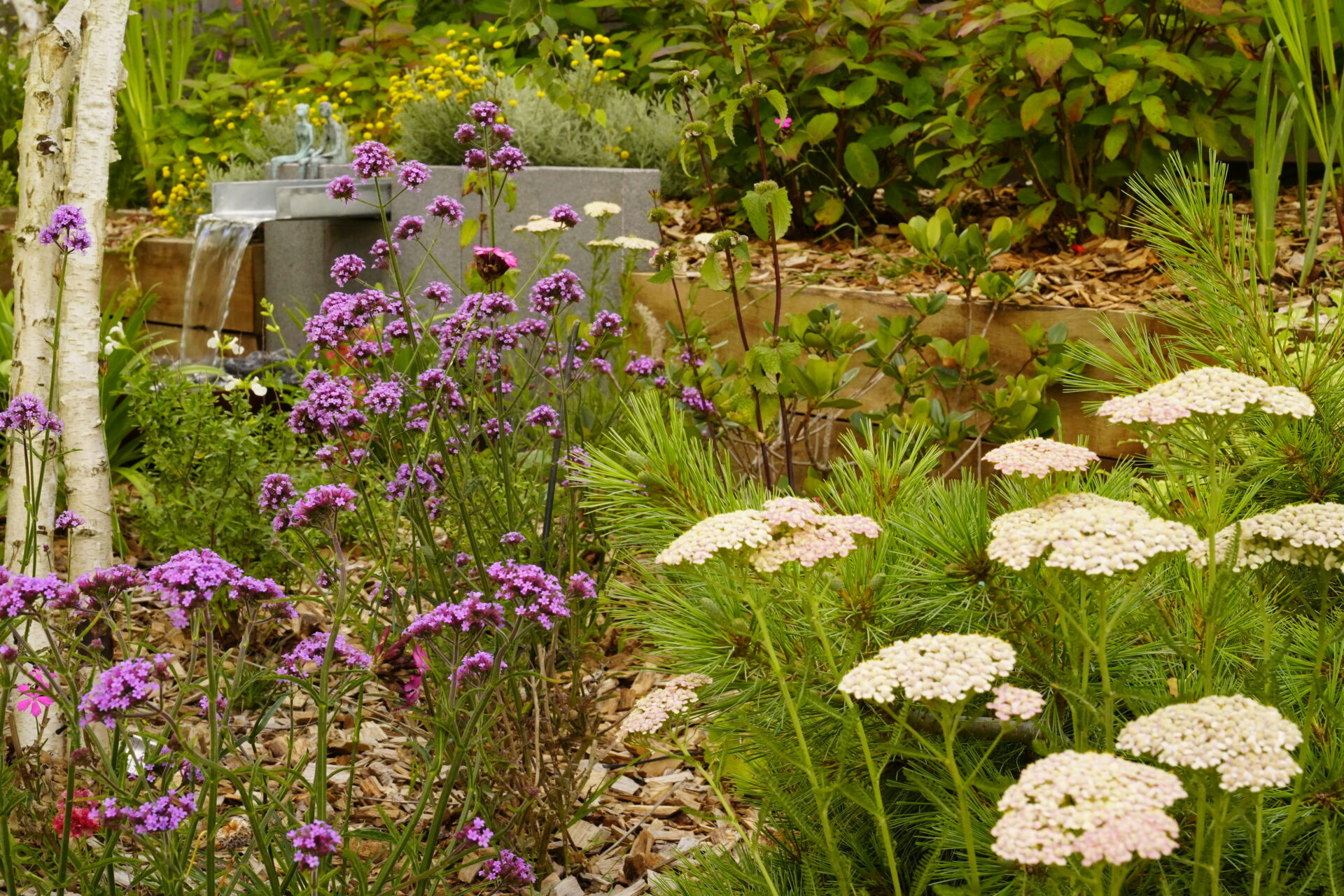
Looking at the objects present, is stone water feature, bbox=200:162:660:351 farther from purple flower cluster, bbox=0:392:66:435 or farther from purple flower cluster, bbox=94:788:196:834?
purple flower cluster, bbox=94:788:196:834

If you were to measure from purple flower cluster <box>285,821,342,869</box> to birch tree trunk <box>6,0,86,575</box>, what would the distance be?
3.72 feet

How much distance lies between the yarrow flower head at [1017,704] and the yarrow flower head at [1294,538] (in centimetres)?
20

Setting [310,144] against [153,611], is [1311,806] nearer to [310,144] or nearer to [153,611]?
[153,611]

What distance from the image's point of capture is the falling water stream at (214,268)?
4898mm

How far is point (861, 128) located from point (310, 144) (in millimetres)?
2465

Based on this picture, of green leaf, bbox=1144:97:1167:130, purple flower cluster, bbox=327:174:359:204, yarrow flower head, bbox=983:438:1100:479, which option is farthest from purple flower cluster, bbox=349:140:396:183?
green leaf, bbox=1144:97:1167:130

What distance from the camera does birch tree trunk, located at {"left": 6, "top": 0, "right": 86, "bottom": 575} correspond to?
2006 mm

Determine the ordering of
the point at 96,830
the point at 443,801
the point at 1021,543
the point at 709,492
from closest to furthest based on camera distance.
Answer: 1. the point at 1021,543
2. the point at 443,801
3. the point at 709,492
4. the point at 96,830

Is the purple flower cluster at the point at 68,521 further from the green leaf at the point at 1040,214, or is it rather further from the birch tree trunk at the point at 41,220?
the green leaf at the point at 1040,214

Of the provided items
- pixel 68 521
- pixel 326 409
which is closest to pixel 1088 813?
pixel 326 409

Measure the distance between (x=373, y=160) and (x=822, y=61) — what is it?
2.16 m

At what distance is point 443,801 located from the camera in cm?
125

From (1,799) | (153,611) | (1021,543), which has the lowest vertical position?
(153,611)

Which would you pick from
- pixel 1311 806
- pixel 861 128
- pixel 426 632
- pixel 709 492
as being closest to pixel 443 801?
pixel 426 632
